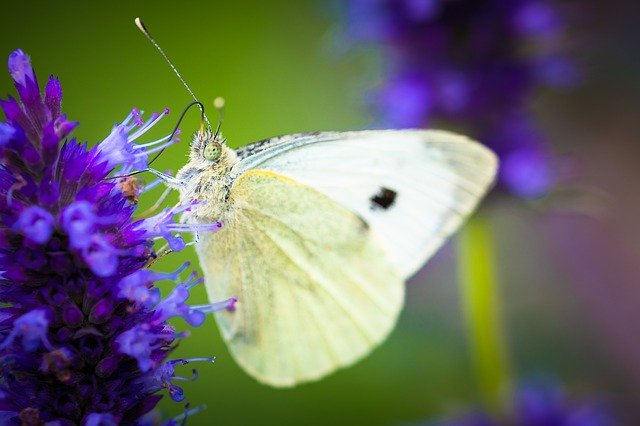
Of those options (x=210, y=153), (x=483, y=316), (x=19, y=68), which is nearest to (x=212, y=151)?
(x=210, y=153)

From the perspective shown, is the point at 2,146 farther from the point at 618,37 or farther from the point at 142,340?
the point at 618,37

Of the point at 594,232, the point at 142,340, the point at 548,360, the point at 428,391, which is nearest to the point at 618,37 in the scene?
the point at 594,232

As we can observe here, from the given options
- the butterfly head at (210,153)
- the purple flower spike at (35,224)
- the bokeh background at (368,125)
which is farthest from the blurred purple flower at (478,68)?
the purple flower spike at (35,224)

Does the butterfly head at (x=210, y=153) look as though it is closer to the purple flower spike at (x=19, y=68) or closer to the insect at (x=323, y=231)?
the insect at (x=323, y=231)

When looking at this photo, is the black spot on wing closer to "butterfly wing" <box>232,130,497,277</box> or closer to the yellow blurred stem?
"butterfly wing" <box>232,130,497,277</box>

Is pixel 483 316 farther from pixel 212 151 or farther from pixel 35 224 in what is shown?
pixel 35 224

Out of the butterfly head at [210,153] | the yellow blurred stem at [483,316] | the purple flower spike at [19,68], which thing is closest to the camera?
the purple flower spike at [19,68]

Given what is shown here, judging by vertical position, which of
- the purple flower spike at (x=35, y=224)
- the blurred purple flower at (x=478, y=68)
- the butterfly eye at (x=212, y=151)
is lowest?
the purple flower spike at (x=35, y=224)
